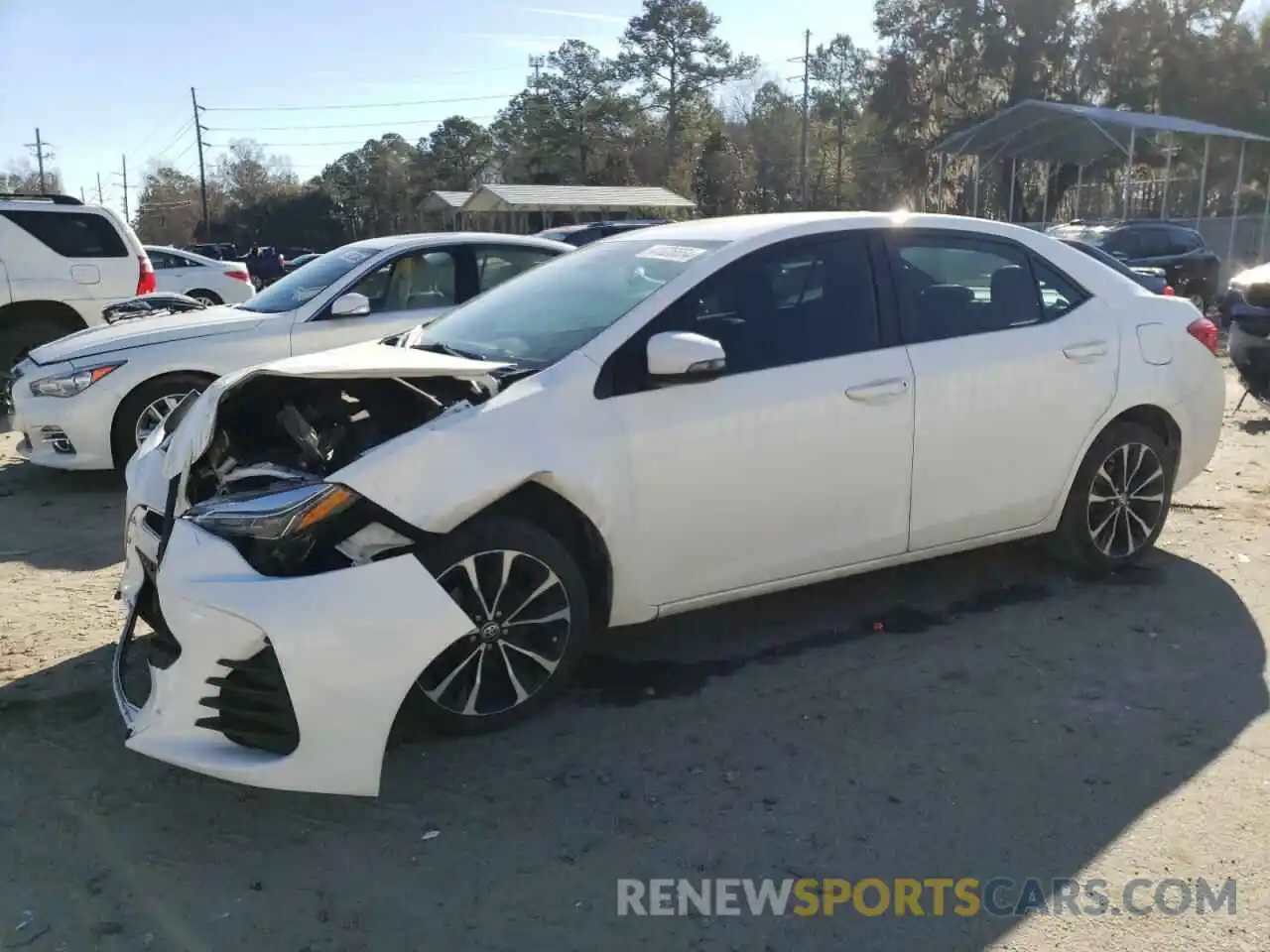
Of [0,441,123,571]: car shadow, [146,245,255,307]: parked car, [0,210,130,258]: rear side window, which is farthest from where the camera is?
[146,245,255,307]: parked car

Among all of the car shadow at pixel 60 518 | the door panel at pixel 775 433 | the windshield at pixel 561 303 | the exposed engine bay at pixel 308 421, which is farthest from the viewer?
the car shadow at pixel 60 518

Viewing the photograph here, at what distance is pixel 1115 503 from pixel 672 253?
2.45 meters

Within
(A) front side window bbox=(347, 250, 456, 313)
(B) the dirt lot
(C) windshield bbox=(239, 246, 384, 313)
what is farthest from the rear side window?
(B) the dirt lot


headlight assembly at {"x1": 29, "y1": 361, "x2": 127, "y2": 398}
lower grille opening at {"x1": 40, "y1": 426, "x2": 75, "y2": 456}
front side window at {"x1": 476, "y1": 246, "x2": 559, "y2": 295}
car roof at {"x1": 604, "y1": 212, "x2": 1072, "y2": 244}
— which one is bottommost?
lower grille opening at {"x1": 40, "y1": 426, "x2": 75, "y2": 456}

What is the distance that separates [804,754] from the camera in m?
3.49

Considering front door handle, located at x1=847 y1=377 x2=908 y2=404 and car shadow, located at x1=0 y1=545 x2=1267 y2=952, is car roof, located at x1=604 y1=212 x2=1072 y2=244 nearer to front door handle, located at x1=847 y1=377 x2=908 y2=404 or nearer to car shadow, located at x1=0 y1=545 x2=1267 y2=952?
front door handle, located at x1=847 y1=377 x2=908 y2=404

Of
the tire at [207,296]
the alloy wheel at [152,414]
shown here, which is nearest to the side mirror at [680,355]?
the alloy wheel at [152,414]

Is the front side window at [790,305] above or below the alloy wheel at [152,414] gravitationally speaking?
above

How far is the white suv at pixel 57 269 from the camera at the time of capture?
10.3m

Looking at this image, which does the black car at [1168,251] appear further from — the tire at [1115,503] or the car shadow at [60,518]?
the car shadow at [60,518]

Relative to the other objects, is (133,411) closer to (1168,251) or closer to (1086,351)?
(1086,351)

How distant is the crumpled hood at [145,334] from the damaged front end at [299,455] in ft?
11.3

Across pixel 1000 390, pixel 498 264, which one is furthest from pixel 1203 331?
pixel 498 264

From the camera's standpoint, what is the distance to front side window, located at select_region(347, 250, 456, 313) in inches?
287
